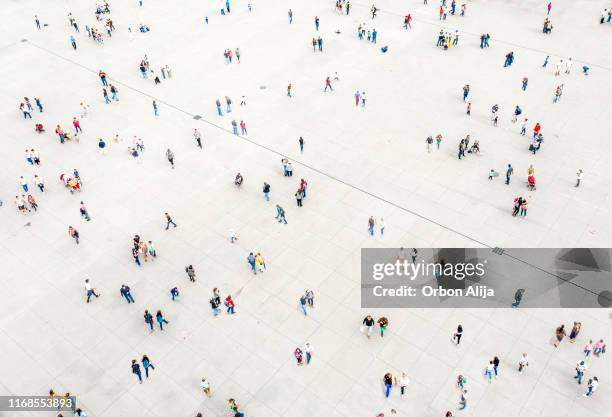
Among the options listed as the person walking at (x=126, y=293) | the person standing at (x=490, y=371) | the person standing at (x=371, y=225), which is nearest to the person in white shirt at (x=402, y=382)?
the person standing at (x=490, y=371)

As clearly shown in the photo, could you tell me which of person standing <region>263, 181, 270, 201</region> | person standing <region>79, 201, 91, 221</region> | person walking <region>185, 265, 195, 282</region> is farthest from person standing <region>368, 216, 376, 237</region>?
person standing <region>79, 201, 91, 221</region>

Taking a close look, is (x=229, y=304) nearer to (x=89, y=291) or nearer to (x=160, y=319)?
(x=160, y=319)

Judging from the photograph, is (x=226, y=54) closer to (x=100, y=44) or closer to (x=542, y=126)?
(x=100, y=44)

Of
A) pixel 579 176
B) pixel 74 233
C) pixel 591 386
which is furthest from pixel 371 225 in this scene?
pixel 74 233

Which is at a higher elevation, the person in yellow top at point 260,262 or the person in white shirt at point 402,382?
the person in yellow top at point 260,262

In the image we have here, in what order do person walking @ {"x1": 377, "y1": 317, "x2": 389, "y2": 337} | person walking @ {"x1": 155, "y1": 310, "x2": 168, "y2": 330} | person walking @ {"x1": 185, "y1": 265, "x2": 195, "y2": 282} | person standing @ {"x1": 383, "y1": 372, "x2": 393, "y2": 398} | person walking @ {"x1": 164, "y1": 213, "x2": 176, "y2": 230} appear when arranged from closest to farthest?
person standing @ {"x1": 383, "y1": 372, "x2": 393, "y2": 398} → person walking @ {"x1": 377, "y1": 317, "x2": 389, "y2": 337} → person walking @ {"x1": 155, "y1": 310, "x2": 168, "y2": 330} → person walking @ {"x1": 185, "y1": 265, "x2": 195, "y2": 282} → person walking @ {"x1": 164, "y1": 213, "x2": 176, "y2": 230}

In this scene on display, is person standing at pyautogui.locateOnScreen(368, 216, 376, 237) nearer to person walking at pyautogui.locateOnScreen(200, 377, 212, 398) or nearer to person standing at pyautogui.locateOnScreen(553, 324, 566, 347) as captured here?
person standing at pyautogui.locateOnScreen(553, 324, 566, 347)

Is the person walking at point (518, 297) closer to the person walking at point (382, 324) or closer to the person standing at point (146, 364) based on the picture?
the person walking at point (382, 324)

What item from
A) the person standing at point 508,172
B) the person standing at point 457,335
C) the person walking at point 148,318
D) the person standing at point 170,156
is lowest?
the person standing at point 457,335
